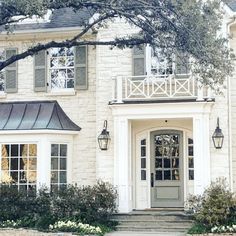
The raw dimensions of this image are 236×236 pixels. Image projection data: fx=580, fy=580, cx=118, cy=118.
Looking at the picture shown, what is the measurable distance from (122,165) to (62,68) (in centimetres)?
423

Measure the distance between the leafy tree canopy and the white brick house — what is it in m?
4.68

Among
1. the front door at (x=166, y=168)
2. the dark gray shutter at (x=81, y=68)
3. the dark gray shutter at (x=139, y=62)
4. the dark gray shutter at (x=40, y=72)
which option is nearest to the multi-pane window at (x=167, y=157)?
the front door at (x=166, y=168)

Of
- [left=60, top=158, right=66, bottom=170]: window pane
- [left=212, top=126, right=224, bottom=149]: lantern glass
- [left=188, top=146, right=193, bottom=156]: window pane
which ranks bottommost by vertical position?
[left=60, top=158, right=66, bottom=170]: window pane

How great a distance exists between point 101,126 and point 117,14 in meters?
6.04

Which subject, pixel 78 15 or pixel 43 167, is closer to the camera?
pixel 43 167

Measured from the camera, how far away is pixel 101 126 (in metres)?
18.9

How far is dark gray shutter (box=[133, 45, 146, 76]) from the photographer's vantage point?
18.8 m

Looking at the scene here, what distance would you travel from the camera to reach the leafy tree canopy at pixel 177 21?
1223 centimetres

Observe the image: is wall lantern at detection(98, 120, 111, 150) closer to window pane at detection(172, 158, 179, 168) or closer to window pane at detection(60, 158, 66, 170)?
window pane at detection(60, 158, 66, 170)

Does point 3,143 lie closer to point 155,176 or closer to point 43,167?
point 43,167

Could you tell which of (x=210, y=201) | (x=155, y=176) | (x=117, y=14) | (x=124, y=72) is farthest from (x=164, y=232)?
(x=117, y=14)

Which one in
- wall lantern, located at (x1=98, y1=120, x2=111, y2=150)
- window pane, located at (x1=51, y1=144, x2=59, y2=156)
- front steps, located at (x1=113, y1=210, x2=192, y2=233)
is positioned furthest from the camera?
window pane, located at (x1=51, y1=144, x2=59, y2=156)

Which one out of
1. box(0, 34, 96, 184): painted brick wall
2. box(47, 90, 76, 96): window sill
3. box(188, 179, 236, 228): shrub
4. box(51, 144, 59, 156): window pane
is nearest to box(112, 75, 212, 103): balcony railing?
box(0, 34, 96, 184): painted brick wall

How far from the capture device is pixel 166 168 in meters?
19.3
